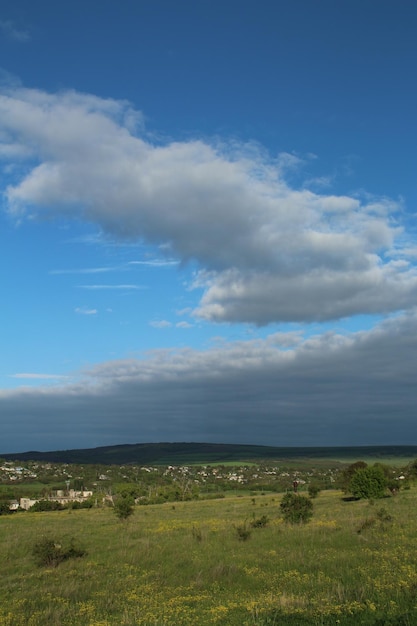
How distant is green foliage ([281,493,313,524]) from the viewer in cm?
3342

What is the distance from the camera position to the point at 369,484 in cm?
5809

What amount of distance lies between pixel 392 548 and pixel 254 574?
20.5ft

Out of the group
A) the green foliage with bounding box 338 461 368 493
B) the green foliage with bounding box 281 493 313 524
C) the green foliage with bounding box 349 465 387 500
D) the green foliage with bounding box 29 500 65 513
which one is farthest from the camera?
the green foliage with bounding box 29 500 65 513

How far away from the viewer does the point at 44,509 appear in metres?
81.5

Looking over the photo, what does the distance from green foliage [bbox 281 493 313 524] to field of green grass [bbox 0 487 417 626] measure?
4043 millimetres

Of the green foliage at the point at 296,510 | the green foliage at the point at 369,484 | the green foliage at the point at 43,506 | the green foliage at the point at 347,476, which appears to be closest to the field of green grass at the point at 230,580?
the green foliage at the point at 296,510

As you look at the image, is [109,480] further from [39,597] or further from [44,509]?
[39,597]

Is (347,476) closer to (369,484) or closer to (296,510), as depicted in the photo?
(369,484)

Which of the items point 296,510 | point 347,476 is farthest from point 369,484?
point 296,510

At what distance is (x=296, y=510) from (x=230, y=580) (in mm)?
18434

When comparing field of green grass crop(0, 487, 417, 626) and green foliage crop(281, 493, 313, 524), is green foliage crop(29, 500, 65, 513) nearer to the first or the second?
field of green grass crop(0, 487, 417, 626)

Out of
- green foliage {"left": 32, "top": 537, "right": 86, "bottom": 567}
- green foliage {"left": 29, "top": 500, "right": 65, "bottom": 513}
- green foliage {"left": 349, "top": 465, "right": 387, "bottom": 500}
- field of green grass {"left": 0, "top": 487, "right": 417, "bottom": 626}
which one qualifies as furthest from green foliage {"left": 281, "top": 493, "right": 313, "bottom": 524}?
green foliage {"left": 29, "top": 500, "right": 65, "bottom": 513}

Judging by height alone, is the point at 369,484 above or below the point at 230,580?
below

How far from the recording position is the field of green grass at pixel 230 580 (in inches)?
452
